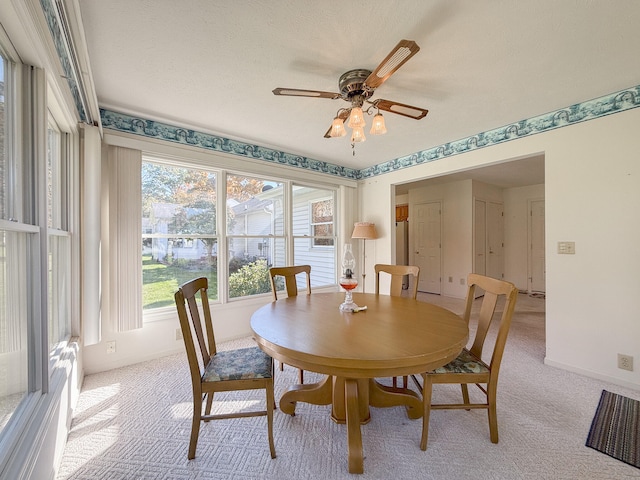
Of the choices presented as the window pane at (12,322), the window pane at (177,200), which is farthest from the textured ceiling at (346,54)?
the window pane at (12,322)

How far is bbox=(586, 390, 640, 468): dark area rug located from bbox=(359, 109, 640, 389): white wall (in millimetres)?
377

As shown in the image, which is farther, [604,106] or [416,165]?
[416,165]

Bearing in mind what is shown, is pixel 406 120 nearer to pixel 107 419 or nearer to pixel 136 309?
pixel 136 309

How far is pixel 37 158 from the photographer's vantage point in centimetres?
123

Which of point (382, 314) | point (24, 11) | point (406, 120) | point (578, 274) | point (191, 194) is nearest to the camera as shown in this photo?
point (24, 11)

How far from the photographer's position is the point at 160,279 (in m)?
2.80

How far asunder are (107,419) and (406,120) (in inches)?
134

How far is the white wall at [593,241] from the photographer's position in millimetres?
2180

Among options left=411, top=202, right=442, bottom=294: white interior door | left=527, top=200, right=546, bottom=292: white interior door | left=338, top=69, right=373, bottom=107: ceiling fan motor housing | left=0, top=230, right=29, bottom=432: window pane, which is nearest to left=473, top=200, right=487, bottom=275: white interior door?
left=411, top=202, right=442, bottom=294: white interior door

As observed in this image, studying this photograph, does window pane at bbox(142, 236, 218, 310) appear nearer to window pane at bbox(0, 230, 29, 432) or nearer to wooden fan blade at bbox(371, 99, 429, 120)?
window pane at bbox(0, 230, 29, 432)

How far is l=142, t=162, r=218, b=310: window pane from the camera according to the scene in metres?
2.73

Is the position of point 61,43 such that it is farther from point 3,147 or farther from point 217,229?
point 217,229

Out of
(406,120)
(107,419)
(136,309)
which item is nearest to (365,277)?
(406,120)

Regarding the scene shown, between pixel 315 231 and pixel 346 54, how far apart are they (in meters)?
2.76
